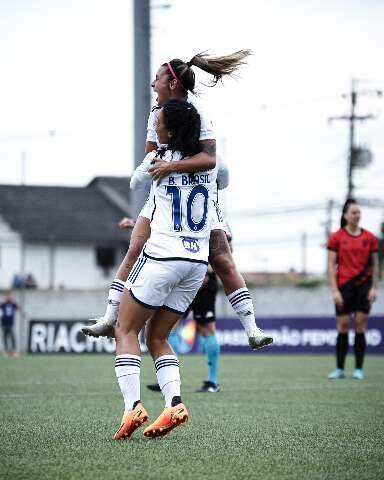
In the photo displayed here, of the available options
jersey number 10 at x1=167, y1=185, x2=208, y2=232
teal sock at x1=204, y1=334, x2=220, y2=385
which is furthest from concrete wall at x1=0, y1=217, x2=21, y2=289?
jersey number 10 at x1=167, y1=185, x2=208, y2=232

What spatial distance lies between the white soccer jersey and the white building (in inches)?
1248

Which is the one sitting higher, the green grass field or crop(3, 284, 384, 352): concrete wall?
the green grass field

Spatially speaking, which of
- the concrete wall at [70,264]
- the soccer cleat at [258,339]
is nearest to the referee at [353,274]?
the soccer cleat at [258,339]

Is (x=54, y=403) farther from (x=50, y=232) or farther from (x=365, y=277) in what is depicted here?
(x=50, y=232)

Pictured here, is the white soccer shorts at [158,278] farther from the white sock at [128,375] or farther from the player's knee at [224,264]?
the player's knee at [224,264]

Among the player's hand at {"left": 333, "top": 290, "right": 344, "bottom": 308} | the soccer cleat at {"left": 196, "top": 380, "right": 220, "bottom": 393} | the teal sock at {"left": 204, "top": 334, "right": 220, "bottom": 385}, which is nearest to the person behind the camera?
the soccer cleat at {"left": 196, "top": 380, "right": 220, "bottom": 393}

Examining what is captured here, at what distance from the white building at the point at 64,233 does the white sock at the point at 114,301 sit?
102 feet

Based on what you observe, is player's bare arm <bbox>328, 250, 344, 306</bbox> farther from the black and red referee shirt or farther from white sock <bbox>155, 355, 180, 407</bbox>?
white sock <bbox>155, 355, 180, 407</bbox>

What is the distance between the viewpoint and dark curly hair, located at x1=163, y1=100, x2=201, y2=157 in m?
6.07

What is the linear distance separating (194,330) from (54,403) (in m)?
Answer: 15.9

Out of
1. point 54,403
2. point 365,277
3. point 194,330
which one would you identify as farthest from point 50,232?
point 54,403

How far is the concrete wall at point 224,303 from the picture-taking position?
3225 cm

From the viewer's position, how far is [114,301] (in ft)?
21.5

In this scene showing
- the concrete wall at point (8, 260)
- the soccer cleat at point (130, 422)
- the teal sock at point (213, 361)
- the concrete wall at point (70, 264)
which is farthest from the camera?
the concrete wall at point (70, 264)
